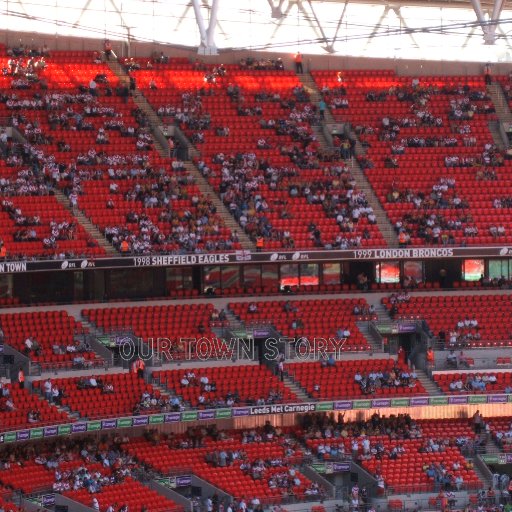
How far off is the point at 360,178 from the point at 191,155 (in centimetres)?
725

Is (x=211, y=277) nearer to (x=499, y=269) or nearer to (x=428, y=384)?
(x=428, y=384)

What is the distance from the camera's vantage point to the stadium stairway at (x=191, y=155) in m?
55.3

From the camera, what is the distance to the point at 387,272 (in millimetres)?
58000

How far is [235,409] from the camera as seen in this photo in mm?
49188

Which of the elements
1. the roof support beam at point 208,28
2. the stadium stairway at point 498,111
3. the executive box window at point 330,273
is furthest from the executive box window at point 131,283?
the stadium stairway at point 498,111

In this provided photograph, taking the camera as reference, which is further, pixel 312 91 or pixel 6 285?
pixel 312 91

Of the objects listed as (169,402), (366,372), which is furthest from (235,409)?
(366,372)

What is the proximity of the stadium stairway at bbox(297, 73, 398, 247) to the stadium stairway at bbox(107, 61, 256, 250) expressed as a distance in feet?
19.1

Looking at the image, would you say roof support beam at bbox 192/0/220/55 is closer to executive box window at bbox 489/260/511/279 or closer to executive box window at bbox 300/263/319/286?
executive box window at bbox 300/263/319/286

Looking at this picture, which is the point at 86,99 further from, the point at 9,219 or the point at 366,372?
the point at 366,372

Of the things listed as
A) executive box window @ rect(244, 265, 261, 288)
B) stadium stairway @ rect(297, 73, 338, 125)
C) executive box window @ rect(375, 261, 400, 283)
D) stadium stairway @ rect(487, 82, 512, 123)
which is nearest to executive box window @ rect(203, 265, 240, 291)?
executive box window @ rect(244, 265, 261, 288)

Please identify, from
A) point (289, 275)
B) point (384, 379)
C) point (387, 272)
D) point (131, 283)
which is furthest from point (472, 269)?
point (131, 283)

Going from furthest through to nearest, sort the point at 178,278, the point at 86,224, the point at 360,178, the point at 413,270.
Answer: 1. the point at 360,178
2. the point at 413,270
3. the point at 178,278
4. the point at 86,224

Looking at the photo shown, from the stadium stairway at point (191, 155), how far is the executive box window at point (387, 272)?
20.4 ft
